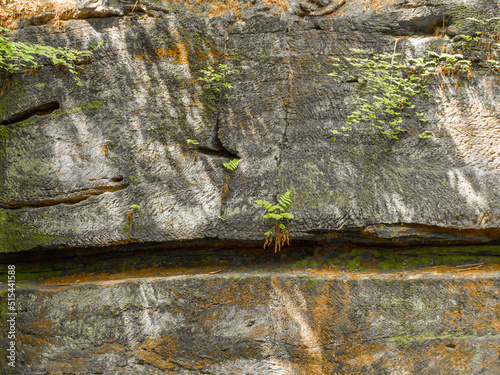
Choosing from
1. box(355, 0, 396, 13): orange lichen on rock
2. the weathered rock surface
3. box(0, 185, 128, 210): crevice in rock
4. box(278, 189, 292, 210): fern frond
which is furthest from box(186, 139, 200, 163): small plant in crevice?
box(355, 0, 396, 13): orange lichen on rock

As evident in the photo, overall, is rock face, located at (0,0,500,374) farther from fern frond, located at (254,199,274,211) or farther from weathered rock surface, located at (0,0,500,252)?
fern frond, located at (254,199,274,211)

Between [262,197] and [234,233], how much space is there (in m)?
0.57

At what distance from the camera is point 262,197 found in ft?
14.0

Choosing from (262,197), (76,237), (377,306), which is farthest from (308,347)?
(76,237)

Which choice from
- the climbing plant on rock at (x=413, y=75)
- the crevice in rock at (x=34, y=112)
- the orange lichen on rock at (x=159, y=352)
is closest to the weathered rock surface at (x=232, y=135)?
the crevice in rock at (x=34, y=112)

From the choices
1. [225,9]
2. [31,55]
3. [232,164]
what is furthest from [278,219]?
[31,55]

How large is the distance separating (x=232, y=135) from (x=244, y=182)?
0.70 metres

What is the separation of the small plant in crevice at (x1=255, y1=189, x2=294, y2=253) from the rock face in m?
0.12

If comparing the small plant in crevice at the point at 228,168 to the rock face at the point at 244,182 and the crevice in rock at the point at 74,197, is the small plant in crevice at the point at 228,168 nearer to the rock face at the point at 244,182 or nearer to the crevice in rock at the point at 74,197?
the rock face at the point at 244,182

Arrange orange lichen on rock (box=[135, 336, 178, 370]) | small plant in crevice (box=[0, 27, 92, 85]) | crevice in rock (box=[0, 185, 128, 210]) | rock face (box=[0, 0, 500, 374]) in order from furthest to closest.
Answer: small plant in crevice (box=[0, 27, 92, 85])
crevice in rock (box=[0, 185, 128, 210])
orange lichen on rock (box=[135, 336, 178, 370])
rock face (box=[0, 0, 500, 374])

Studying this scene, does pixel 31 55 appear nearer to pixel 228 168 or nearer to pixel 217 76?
Answer: pixel 217 76

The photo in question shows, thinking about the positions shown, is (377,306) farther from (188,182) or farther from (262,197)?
(188,182)

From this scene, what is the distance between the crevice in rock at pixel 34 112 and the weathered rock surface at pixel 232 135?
0.06 feet

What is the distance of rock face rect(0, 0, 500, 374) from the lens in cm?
390
